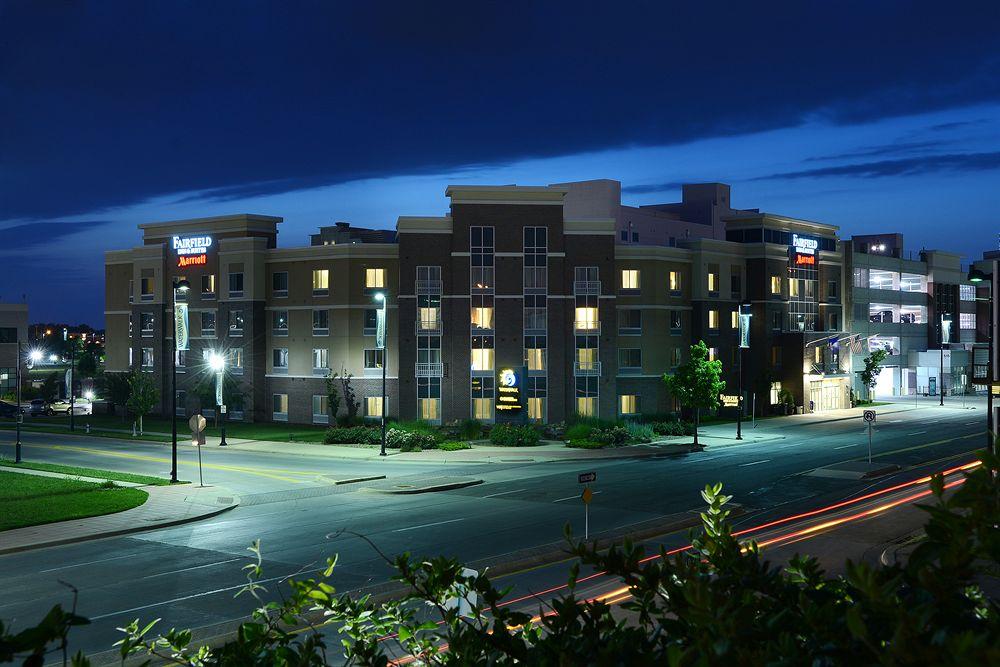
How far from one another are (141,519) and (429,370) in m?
33.7

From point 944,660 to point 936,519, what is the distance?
0.85 metres

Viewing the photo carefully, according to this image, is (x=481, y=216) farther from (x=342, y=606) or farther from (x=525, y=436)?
(x=342, y=606)

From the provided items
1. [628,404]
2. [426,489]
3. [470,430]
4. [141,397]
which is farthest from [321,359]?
[426,489]

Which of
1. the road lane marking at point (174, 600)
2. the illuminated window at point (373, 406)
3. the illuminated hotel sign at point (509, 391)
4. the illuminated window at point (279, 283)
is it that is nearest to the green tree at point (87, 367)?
the illuminated window at point (279, 283)

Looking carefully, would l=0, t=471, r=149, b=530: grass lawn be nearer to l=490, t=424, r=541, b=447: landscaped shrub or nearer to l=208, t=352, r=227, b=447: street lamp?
l=208, t=352, r=227, b=447: street lamp

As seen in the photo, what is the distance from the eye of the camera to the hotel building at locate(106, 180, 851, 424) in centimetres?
6203

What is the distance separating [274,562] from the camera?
75.3 ft

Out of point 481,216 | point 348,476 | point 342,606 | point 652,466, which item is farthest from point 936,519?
point 481,216

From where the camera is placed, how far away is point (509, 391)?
196 ft

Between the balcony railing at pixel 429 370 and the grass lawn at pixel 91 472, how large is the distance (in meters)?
23.8

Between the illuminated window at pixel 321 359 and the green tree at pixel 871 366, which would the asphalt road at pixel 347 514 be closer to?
the illuminated window at pixel 321 359

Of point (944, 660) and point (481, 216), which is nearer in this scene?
point (944, 660)

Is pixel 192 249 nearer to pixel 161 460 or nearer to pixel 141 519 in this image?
pixel 161 460

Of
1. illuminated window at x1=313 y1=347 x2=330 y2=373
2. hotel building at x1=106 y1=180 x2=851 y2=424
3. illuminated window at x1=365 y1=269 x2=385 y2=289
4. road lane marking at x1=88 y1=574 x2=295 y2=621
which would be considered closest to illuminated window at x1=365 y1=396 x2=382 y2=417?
hotel building at x1=106 y1=180 x2=851 y2=424
